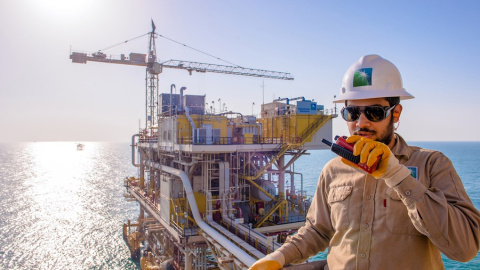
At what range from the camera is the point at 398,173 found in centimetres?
249

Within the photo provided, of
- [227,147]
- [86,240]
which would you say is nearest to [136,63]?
[86,240]

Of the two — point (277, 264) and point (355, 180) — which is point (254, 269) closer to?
point (277, 264)

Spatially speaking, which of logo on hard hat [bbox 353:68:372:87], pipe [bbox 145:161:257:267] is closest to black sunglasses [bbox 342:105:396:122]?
logo on hard hat [bbox 353:68:372:87]

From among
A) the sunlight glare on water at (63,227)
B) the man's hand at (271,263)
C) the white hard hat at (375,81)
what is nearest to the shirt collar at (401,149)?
the white hard hat at (375,81)

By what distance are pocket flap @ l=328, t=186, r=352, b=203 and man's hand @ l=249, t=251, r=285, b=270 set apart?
91 centimetres

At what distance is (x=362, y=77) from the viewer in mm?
3301

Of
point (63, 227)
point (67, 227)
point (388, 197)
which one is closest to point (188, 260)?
point (388, 197)

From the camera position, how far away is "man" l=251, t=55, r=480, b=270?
2471 mm

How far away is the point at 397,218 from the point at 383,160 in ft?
2.46

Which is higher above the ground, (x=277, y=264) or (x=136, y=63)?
(x=136, y=63)

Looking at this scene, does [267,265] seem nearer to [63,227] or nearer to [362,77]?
[362,77]

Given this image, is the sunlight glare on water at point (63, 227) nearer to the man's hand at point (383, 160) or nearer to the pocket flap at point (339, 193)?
the pocket flap at point (339, 193)

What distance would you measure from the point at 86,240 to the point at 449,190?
1723 inches

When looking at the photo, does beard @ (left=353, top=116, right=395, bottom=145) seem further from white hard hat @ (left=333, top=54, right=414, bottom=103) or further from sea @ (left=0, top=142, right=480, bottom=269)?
sea @ (left=0, top=142, right=480, bottom=269)
